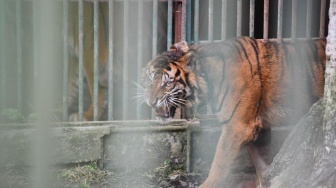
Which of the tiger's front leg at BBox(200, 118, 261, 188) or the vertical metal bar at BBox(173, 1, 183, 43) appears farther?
the vertical metal bar at BBox(173, 1, 183, 43)

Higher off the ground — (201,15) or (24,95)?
(201,15)

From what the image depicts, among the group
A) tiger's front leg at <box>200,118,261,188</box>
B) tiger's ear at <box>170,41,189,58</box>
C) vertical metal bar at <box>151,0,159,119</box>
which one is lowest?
tiger's front leg at <box>200,118,261,188</box>

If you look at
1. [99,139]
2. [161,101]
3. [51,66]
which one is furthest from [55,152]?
[51,66]

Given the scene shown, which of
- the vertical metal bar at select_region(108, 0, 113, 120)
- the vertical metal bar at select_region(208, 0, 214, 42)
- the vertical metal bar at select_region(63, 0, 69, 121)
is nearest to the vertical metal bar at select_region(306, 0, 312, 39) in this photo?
the vertical metal bar at select_region(208, 0, 214, 42)

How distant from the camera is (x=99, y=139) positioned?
12.6ft

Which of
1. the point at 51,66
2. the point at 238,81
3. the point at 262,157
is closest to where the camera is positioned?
the point at 51,66

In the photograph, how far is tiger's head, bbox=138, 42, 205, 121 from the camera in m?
3.25

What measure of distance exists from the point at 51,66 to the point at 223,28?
8.29ft

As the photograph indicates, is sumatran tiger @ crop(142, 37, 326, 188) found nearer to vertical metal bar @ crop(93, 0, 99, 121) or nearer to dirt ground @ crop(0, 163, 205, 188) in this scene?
dirt ground @ crop(0, 163, 205, 188)

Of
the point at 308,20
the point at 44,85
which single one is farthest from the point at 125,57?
the point at 44,85

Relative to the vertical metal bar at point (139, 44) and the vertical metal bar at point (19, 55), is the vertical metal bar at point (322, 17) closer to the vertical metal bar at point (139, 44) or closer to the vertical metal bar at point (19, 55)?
the vertical metal bar at point (139, 44)

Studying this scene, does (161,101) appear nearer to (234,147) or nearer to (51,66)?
(234,147)

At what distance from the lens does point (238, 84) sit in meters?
3.23

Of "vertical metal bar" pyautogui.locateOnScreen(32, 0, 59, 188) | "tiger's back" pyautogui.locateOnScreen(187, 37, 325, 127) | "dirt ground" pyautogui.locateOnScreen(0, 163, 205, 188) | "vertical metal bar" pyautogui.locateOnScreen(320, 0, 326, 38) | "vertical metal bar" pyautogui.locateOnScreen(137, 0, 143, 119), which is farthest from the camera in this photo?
"vertical metal bar" pyautogui.locateOnScreen(137, 0, 143, 119)
